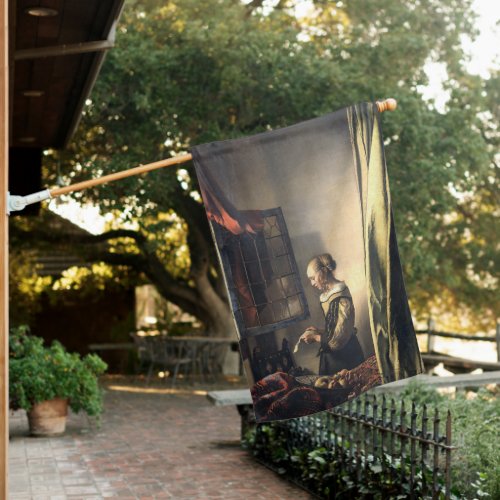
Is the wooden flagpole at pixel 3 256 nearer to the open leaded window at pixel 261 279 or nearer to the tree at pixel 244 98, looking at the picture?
the open leaded window at pixel 261 279

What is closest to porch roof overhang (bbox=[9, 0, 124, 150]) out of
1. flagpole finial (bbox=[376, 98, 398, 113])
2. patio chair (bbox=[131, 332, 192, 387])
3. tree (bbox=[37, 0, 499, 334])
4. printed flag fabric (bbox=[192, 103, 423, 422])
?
printed flag fabric (bbox=[192, 103, 423, 422])

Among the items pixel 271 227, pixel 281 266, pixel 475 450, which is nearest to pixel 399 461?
pixel 475 450

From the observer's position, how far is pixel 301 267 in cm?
477

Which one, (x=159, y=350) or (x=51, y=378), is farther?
(x=159, y=350)

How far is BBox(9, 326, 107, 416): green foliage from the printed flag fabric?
5901 millimetres

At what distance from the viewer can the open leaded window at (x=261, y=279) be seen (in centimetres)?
474

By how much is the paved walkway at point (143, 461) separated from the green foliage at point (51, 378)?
1.51 feet

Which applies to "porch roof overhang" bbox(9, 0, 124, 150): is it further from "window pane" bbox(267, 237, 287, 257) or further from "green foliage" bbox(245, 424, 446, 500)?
"green foliage" bbox(245, 424, 446, 500)

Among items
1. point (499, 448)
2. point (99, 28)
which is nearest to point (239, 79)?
point (99, 28)

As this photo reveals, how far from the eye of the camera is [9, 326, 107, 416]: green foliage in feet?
33.2

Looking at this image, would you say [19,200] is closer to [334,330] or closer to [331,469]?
[334,330]

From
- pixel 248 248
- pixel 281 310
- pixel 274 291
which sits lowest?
pixel 281 310

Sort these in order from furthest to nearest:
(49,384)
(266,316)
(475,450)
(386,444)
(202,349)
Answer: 1. (202,349)
2. (49,384)
3. (386,444)
4. (475,450)
5. (266,316)

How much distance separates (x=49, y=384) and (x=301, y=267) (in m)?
6.16
